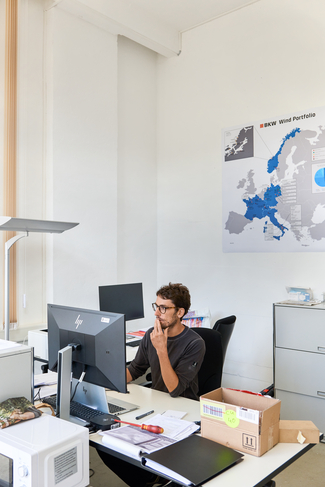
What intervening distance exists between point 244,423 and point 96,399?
2.32 ft

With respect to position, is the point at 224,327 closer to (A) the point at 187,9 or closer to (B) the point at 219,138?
(B) the point at 219,138

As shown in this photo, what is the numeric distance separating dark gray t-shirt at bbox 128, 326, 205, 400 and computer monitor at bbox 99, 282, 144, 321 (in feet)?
3.76

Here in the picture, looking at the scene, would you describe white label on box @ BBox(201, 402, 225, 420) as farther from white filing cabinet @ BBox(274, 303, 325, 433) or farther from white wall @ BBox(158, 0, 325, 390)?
white wall @ BBox(158, 0, 325, 390)

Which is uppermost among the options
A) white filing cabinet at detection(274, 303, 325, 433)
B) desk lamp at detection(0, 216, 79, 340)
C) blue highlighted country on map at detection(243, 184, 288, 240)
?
blue highlighted country on map at detection(243, 184, 288, 240)

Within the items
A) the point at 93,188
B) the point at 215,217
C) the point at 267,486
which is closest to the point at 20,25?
the point at 93,188

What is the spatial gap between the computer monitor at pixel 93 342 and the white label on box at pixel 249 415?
466 mm

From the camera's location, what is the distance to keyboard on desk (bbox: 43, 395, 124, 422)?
5.60 ft

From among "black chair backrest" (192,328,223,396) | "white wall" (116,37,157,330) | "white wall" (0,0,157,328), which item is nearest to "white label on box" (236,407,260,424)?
"black chair backrest" (192,328,223,396)

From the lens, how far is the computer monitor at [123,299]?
3432 millimetres

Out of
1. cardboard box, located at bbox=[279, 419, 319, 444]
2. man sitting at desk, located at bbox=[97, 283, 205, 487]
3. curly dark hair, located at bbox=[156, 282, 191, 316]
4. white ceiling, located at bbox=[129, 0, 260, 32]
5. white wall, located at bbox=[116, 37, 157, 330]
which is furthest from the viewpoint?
white wall, located at bbox=[116, 37, 157, 330]

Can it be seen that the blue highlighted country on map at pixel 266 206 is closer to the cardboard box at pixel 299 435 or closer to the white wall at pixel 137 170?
the white wall at pixel 137 170

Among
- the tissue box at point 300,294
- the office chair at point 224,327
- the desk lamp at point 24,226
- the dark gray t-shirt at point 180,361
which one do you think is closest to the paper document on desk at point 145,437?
the dark gray t-shirt at point 180,361

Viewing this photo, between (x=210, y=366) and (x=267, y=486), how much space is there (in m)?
1.19

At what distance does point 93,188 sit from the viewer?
3.88 metres
